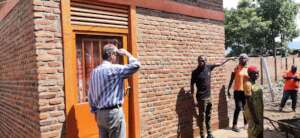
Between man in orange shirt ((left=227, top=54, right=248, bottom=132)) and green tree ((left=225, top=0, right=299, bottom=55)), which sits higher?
green tree ((left=225, top=0, right=299, bottom=55))

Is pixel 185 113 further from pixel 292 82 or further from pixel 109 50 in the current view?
pixel 292 82

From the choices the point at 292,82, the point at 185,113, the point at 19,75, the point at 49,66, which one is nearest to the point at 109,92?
the point at 49,66

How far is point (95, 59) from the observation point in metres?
5.72

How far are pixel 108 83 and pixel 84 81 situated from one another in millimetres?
1167

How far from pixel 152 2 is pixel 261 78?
1380 cm

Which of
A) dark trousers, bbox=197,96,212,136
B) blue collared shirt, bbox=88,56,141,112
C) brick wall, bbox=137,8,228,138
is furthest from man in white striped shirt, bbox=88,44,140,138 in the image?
dark trousers, bbox=197,96,212,136

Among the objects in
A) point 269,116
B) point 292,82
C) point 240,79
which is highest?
point 240,79

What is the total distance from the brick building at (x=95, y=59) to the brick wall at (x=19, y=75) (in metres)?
0.02

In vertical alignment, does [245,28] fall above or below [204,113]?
above

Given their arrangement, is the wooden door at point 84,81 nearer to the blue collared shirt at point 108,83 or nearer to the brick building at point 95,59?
the brick building at point 95,59

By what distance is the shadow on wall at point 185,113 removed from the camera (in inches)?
292

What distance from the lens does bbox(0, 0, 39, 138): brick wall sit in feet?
16.6

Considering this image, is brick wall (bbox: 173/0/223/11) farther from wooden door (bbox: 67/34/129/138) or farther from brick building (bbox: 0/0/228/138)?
wooden door (bbox: 67/34/129/138)

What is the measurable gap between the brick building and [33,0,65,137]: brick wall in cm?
1
